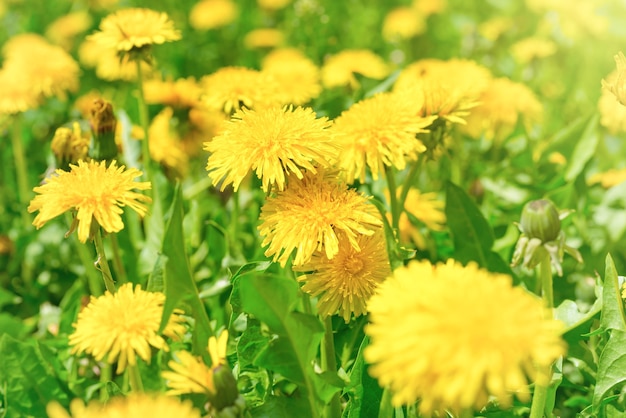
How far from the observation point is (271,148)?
1.08 m

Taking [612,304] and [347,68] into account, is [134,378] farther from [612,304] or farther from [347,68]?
[347,68]

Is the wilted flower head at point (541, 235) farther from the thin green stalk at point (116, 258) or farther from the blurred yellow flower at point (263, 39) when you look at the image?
the blurred yellow flower at point (263, 39)

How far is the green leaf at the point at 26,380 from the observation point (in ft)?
4.37

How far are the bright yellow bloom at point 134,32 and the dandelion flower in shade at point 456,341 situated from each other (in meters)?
0.96

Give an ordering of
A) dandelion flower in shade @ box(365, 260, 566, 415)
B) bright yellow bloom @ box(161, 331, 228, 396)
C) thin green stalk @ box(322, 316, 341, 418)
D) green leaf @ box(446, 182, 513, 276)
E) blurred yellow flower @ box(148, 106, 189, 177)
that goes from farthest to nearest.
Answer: blurred yellow flower @ box(148, 106, 189, 177) < green leaf @ box(446, 182, 513, 276) < thin green stalk @ box(322, 316, 341, 418) < bright yellow bloom @ box(161, 331, 228, 396) < dandelion flower in shade @ box(365, 260, 566, 415)

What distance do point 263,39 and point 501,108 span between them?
142cm

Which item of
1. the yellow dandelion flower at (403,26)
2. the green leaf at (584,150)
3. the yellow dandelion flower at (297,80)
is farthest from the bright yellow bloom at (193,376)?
the yellow dandelion flower at (403,26)

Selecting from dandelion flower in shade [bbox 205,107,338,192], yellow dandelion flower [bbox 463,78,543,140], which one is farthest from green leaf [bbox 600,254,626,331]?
yellow dandelion flower [bbox 463,78,543,140]

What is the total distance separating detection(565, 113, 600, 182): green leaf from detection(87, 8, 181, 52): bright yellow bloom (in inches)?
39.7

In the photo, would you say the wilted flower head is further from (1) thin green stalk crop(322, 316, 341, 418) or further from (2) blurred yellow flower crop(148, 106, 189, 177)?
(2) blurred yellow flower crop(148, 106, 189, 177)

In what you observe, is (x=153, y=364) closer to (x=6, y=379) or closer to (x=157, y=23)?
(x=6, y=379)

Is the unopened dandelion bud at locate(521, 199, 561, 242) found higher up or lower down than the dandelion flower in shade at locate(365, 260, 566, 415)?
lower down

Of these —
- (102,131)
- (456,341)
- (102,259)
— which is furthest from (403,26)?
(456,341)

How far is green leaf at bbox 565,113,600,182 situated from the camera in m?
1.77
